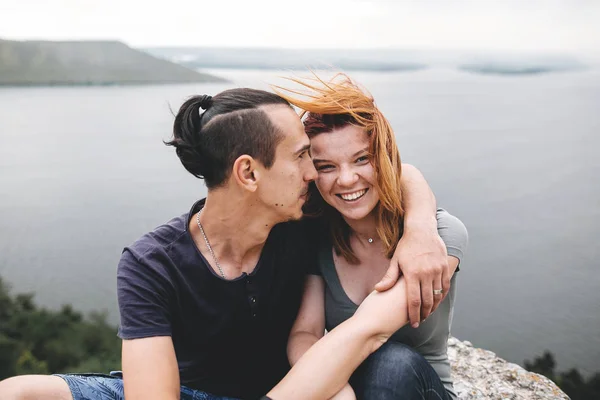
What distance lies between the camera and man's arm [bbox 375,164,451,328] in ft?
7.10

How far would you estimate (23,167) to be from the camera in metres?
49.2

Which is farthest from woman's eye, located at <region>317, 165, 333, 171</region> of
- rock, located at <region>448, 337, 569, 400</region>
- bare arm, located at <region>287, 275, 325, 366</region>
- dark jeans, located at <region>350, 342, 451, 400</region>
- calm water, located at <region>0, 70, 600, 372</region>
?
calm water, located at <region>0, 70, 600, 372</region>

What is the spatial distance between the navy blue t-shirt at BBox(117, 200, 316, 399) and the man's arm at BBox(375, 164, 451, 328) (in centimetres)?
52

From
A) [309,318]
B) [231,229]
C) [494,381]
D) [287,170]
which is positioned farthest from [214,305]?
[494,381]

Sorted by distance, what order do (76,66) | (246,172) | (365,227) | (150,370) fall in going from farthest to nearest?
1. (76,66)
2. (365,227)
3. (246,172)
4. (150,370)

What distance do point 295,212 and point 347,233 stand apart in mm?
434

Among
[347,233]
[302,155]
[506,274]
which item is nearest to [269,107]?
[302,155]

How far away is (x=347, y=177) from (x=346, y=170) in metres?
0.05

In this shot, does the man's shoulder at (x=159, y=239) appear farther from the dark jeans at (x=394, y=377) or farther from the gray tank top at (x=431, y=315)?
the dark jeans at (x=394, y=377)

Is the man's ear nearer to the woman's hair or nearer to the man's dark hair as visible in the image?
the man's dark hair

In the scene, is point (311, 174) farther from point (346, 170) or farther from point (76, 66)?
point (76, 66)

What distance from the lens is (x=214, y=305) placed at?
229 centimetres

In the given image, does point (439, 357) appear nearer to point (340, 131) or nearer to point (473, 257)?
point (340, 131)

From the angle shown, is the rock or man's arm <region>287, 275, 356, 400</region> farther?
the rock
